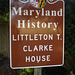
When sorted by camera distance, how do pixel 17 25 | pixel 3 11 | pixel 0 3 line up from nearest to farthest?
1. pixel 17 25
2. pixel 0 3
3. pixel 3 11

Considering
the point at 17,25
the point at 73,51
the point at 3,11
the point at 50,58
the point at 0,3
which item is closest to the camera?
the point at 17,25

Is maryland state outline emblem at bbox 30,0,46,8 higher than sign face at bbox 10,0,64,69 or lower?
higher

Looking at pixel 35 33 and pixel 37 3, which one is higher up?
pixel 37 3

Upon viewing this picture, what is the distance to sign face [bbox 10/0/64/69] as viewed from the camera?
221cm

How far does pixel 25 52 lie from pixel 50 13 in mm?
667

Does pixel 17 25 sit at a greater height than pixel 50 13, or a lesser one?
lesser

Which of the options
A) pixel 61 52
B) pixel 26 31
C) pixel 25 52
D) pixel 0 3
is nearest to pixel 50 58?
pixel 61 52

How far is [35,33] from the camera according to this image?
2266 mm

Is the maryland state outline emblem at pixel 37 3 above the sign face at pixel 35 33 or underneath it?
above

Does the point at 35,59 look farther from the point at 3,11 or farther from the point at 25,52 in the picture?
the point at 3,11

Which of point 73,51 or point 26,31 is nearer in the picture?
point 26,31

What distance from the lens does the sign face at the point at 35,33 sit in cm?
221

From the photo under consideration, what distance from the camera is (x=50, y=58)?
236 centimetres

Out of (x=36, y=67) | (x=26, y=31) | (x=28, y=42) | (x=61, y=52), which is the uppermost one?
(x=26, y=31)
